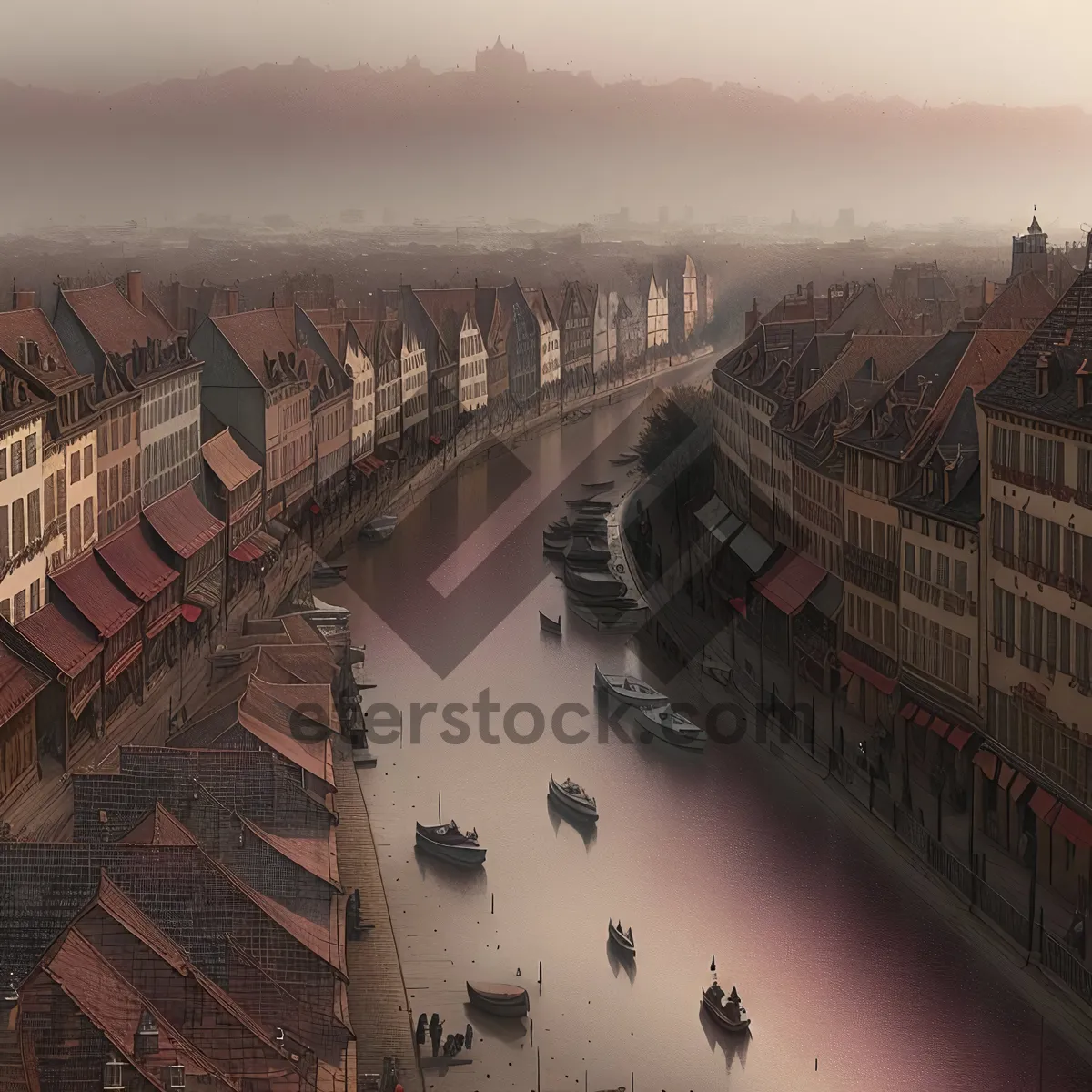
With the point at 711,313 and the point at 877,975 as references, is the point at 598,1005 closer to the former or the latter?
the point at 877,975

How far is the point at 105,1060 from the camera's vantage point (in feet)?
70.1

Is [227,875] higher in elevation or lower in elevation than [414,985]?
higher

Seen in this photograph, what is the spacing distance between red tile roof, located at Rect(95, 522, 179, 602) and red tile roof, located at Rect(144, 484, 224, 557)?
1023mm

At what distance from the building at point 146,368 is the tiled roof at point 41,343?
3.31m

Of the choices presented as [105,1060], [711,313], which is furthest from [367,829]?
[711,313]

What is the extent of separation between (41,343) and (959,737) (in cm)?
2437

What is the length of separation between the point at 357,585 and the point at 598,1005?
130ft

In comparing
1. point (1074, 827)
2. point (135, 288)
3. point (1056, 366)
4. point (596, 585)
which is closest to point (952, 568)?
point (1056, 366)

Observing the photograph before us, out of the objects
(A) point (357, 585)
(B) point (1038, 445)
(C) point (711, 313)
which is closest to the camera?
(B) point (1038, 445)

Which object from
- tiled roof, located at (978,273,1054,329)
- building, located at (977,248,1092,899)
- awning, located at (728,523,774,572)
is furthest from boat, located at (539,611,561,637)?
building, located at (977,248,1092,899)

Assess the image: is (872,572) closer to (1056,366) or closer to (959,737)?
(959,737)

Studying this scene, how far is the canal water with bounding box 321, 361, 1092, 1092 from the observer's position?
106 ft

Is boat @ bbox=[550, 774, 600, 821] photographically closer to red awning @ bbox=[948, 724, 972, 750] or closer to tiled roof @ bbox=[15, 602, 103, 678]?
red awning @ bbox=[948, 724, 972, 750]

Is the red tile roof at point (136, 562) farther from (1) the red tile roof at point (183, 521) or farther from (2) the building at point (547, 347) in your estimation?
(2) the building at point (547, 347)
